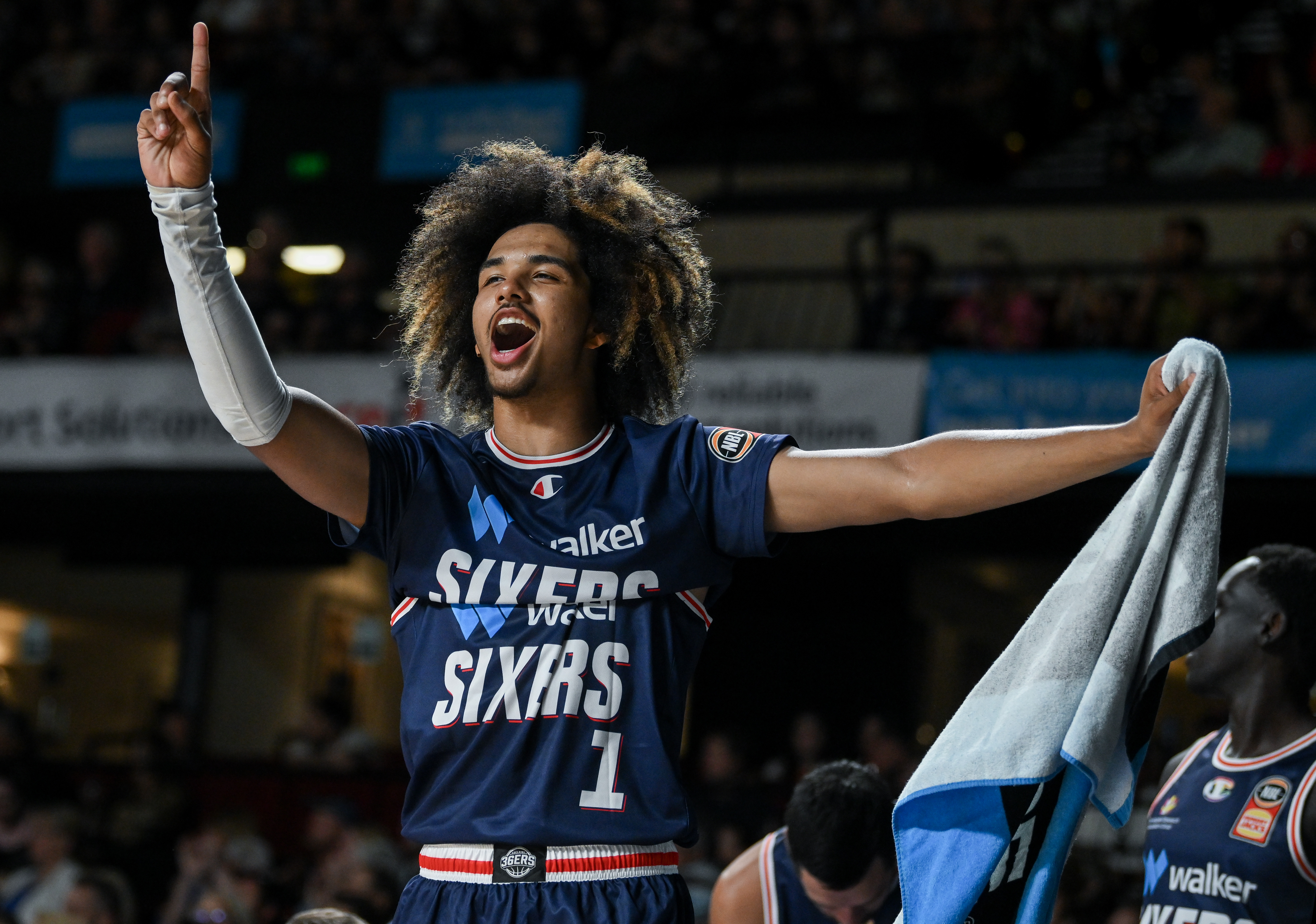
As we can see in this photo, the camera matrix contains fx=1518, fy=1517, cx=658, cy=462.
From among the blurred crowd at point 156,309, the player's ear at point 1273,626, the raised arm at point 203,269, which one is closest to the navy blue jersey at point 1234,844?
the player's ear at point 1273,626

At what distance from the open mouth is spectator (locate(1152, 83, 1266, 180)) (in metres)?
8.39

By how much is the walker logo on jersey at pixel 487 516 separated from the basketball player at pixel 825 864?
1.27m

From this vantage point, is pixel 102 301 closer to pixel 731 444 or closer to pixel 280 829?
pixel 280 829

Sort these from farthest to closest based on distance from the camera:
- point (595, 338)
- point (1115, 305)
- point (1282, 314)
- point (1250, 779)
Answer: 1. point (1115, 305)
2. point (1282, 314)
3. point (1250, 779)
4. point (595, 338)

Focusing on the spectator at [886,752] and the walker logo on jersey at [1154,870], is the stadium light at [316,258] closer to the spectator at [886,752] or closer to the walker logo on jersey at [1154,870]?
the spectator at [886,752]

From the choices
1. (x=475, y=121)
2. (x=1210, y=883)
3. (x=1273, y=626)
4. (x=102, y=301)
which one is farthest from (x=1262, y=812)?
(x=102, y=301)

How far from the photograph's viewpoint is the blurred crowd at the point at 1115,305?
355 inches

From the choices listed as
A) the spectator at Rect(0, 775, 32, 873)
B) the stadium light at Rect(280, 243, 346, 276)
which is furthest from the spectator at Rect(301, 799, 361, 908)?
the stadium light at Rect(280, 243, 346, 276)

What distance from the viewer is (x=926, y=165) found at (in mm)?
12055

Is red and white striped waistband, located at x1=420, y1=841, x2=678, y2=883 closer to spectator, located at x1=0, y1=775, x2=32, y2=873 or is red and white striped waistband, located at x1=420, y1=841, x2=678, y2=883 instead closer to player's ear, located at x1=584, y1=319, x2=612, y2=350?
player's ear, located at x1=584, y1=319, x2=612, y2=350

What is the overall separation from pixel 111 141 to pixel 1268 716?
1151 cm

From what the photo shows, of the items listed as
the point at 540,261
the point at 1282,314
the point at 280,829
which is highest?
the point at 1282,314

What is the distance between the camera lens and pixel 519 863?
2402 mm

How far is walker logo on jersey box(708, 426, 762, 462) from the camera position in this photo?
257 cm
